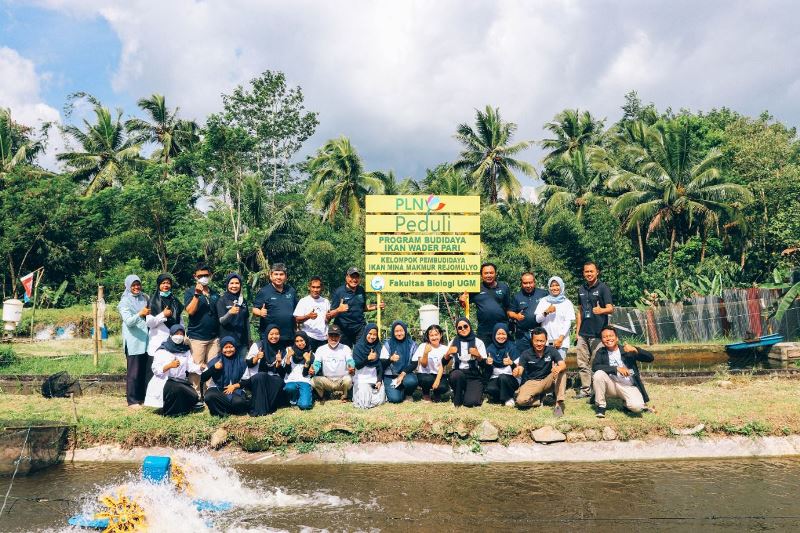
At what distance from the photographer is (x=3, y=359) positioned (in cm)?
1276

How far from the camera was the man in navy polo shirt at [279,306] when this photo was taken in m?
8.94

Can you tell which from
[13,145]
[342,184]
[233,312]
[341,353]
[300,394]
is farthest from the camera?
[13,145]

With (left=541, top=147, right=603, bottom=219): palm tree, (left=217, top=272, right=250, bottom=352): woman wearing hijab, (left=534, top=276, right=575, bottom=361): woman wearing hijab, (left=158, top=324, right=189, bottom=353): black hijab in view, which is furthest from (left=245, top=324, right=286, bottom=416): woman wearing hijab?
(left=541, top=147, right=603, bottom=219): palm tree

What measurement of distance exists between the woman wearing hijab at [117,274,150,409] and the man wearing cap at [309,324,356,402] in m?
2.58

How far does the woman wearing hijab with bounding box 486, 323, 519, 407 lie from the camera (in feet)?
28.2

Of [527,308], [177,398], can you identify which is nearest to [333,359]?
[177,398]

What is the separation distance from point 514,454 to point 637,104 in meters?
37.8

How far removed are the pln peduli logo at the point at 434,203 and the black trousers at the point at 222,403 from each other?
487 centimetres

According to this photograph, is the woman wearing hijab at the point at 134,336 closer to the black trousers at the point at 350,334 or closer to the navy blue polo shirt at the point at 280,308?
the navy blue polo shirt at the point at 280,308

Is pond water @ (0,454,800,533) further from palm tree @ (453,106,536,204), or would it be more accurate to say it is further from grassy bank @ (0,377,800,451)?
palm tree @ (453,106,536,204)

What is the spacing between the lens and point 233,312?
8.67 meters

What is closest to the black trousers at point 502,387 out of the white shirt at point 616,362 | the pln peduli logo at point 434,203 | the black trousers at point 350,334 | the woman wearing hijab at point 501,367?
the woman wearing hijab at point 501,367

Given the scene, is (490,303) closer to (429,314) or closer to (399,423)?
(399,423)

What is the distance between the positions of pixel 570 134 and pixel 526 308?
27.6 meters
